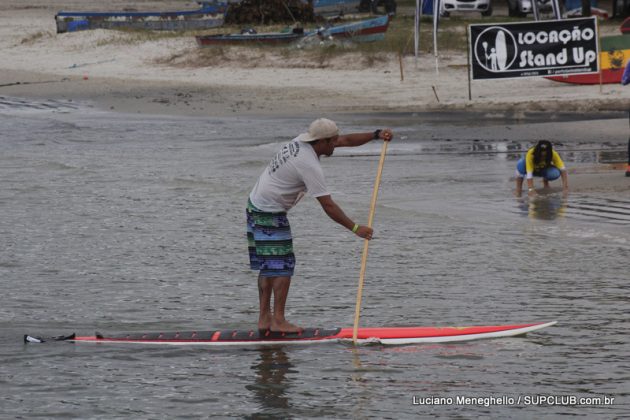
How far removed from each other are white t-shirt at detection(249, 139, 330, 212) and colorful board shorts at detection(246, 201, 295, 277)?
0.08 meters

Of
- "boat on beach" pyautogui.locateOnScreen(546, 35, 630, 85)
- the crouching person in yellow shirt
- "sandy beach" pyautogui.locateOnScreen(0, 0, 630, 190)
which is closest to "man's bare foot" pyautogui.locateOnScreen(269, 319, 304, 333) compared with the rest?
the crouching person in yellow shirt

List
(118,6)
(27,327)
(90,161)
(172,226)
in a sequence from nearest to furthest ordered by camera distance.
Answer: (27,327), (172,226), (90,161), (118,6)

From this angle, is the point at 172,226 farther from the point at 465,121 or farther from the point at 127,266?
the point at 465,121

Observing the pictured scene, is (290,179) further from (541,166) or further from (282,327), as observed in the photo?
(541,166)

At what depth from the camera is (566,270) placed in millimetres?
12508

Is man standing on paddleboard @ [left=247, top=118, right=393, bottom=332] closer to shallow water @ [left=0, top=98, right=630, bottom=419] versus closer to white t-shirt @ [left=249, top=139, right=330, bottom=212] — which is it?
white t-shirt @ [left=249, top=139, right=330, bottom=212]

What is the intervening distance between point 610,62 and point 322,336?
798 inches

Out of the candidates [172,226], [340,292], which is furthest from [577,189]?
[340,292]

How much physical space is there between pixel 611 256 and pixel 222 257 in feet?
13.1

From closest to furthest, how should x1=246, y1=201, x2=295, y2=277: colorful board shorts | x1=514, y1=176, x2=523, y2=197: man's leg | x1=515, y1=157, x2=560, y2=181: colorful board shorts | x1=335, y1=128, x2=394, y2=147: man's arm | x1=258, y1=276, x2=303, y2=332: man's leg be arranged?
x1=335, y1=128, x2=394, y2=147: man's arm < x1=246, y1=201, x2=295, y2=277: colorful board shorts < x1=258, y1=276, x2=303, y2=332: man's leg < x1=515, y1=157, x2=560, y2=181: colorful board shorts < x1=514, y1=176, x2=523, y2=197: man's leg

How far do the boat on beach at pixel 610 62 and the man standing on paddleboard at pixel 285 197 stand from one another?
63.9 ft

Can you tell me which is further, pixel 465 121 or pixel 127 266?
pixel 465 121

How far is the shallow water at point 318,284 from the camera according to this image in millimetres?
8633

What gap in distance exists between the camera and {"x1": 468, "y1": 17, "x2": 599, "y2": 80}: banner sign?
2695 centimetres
